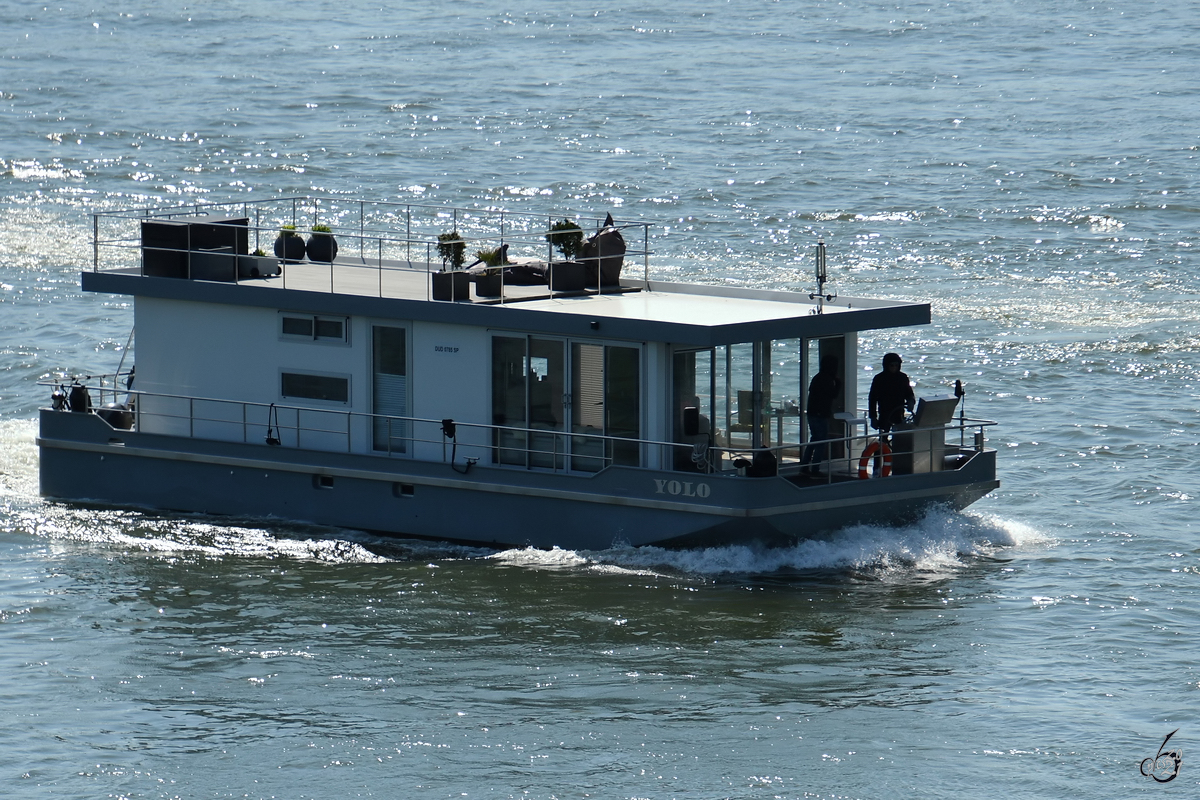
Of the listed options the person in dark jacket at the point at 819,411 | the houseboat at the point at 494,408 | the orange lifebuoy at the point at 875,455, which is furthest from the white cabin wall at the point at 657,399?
the orange lifebuoy at the point at 875,455

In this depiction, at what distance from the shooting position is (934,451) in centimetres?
2308

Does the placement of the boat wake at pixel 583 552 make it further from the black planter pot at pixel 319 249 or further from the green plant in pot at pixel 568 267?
the black planter pot at pixel 319 249

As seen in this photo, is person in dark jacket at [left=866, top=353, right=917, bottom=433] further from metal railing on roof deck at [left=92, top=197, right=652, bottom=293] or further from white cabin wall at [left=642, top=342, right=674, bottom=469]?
metal railing on roof deck at [left=92, top=197, right=652, bottom=293]

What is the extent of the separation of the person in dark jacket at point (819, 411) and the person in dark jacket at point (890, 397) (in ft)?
1.70

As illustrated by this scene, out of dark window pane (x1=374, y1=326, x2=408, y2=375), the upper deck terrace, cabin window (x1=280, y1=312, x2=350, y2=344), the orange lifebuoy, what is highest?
the upper deck terrace

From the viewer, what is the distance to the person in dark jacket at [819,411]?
23125 millimetres

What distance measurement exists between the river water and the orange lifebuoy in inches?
29.9

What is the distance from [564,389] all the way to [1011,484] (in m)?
7.45

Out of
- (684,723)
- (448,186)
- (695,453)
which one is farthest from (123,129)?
(684,723)

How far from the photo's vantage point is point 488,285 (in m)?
24.0

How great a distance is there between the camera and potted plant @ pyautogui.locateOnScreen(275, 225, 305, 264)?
1049 inches

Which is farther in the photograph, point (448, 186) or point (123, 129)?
point (123, 129)

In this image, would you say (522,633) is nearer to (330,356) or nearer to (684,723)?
(684,723)

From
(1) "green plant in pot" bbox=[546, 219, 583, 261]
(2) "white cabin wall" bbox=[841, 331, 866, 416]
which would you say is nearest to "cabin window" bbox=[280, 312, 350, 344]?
(1) "green plant in pot" bbox=[546, 219, 583, 261]
